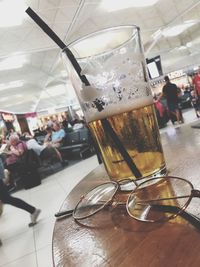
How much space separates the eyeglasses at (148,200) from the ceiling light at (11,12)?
5646 millimetres

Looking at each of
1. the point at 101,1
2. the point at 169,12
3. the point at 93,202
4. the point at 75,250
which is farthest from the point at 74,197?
the point at 169,12

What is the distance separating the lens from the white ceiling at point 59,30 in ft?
22.2

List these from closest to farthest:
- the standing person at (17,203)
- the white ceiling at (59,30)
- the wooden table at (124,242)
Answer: the wooden table at (124,242) < the standing person at (17,203) < the white ceiling at (59,30)

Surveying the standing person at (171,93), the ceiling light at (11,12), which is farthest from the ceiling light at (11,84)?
the standing person at (171,93)

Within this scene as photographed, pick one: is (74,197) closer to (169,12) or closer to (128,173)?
(128,173)

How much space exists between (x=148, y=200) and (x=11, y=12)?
655 centimetres

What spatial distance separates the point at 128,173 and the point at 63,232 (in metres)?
0.20

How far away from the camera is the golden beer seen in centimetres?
59

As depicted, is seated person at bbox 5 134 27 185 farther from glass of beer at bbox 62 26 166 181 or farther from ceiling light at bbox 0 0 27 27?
glass of beer at bbox 62 26 166 181

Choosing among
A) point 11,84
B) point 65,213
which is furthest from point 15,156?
point 11,84

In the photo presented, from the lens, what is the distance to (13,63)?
10109 millimetres

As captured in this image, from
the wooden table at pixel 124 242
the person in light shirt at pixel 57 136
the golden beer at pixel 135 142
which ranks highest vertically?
the golden beer at pixel 135 142

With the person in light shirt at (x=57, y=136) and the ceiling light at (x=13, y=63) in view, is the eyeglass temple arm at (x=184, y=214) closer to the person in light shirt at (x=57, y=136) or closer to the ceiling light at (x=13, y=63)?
the person in light shirt at (x=57, y=136)

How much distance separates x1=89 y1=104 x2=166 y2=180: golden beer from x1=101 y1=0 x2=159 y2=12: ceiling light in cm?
731
